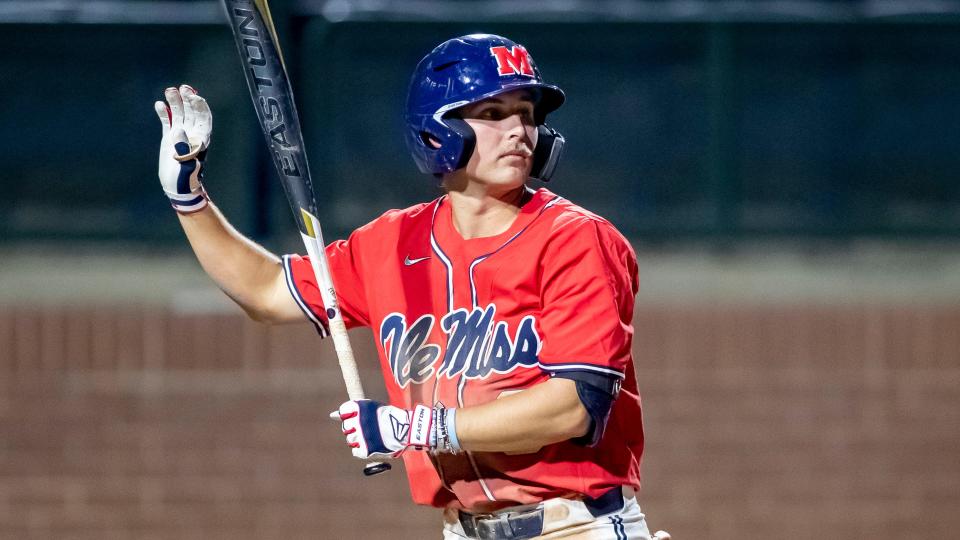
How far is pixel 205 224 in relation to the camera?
9.47 ft

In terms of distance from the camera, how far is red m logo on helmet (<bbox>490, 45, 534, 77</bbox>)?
8.70 ft

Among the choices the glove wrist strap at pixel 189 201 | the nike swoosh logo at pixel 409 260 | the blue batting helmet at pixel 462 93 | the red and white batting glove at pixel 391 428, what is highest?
the blue batting helmet at pixel 462 93

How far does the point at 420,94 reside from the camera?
276 cm

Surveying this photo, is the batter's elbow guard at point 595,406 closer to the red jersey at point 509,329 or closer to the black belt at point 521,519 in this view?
the red jersey at point 509,329

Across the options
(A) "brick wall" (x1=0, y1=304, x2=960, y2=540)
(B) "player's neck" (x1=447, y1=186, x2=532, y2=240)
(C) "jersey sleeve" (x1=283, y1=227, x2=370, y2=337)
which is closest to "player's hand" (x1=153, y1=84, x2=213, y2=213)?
(C) "jersey sleeve" (x1=283, y1=227, x2=370, y2=337)

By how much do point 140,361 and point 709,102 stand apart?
2.30 metres

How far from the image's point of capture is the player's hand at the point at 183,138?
2.80m

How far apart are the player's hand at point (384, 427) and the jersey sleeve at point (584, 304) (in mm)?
253

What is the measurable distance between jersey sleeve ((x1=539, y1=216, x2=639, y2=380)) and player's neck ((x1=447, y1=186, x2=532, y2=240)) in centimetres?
18

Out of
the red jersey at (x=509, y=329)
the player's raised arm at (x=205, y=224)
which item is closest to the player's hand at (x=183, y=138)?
the player's raised arm at (x=205, y=224)

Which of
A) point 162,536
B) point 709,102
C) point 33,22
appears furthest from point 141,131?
point 709,102

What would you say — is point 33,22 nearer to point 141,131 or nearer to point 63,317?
point 141,131

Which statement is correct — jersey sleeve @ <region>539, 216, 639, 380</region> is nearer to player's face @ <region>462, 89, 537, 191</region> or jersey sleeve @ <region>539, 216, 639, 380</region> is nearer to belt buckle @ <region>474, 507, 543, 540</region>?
player's face @ <region>462, 89, 537, 191</region>

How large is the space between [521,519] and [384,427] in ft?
1.18
